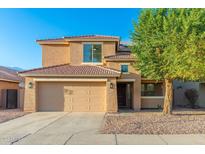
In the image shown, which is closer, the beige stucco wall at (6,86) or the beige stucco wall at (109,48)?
the beige stucco wall at (6,86)

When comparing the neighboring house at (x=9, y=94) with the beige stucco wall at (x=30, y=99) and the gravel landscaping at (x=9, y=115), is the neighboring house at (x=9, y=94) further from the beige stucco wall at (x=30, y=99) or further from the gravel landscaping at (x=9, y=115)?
the gravel landscaping at (x=9, y=115)

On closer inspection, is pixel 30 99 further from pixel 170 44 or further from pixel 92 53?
pixel 170 44

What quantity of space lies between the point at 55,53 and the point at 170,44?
12.4 meters

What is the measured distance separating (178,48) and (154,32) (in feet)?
6.75

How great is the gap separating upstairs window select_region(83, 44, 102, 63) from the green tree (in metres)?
5.70

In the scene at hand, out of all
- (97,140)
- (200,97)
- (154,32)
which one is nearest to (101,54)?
(154,32)

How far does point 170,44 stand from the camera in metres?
16.3

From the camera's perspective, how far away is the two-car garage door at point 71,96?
67.1 ft

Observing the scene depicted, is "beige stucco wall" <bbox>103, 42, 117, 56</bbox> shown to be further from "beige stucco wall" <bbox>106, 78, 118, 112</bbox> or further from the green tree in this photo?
the green tree

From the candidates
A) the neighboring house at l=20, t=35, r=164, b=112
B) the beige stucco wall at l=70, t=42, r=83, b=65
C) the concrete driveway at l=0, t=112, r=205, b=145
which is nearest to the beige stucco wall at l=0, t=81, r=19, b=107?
the neighboring house at l=20, t=35, r=164, b=112

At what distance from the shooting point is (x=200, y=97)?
Result: 2511 cm

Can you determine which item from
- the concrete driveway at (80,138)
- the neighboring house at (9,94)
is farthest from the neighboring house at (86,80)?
the concrete driveway at (80,138)

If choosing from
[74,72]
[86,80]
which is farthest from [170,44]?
[74,72]
